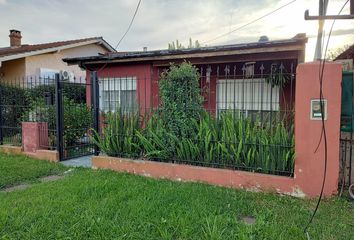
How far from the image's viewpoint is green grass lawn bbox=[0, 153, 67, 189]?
17.9 ft

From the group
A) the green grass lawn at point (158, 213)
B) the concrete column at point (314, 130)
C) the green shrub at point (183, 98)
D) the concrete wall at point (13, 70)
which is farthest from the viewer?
the concrete wall at point (13, 70)

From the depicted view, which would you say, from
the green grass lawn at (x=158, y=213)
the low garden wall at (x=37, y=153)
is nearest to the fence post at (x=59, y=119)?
the low garden wall at (x=37, y=153)

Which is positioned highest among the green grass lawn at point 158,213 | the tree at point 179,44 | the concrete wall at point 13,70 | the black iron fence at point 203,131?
the tree at point 179,44

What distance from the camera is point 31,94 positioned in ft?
27.6

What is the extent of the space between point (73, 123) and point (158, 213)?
5.01 m

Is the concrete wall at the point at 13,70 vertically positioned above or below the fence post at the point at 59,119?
above

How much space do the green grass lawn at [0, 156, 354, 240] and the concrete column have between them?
0.31 meters

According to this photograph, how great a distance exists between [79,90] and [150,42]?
12.2 m

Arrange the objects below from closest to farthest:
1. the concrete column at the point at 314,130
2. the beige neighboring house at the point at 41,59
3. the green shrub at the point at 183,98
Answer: the concrete column at the point at 314,130 < the green shrub at the point at 183,98 < the beige neighboring house at the point at 41,59

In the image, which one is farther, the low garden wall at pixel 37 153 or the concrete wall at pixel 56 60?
the concrete wall at pixel 56 60

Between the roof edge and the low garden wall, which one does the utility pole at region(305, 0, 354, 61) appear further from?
the low garden wall

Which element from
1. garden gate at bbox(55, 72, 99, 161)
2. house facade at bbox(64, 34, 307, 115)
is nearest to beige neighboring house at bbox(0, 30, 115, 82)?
house facade at bbox(64, 34, 307, 115)

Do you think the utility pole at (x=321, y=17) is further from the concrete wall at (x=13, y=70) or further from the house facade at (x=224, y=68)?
the concrete wall at (x=13, y=70)

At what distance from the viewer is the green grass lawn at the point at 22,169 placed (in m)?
5.47
